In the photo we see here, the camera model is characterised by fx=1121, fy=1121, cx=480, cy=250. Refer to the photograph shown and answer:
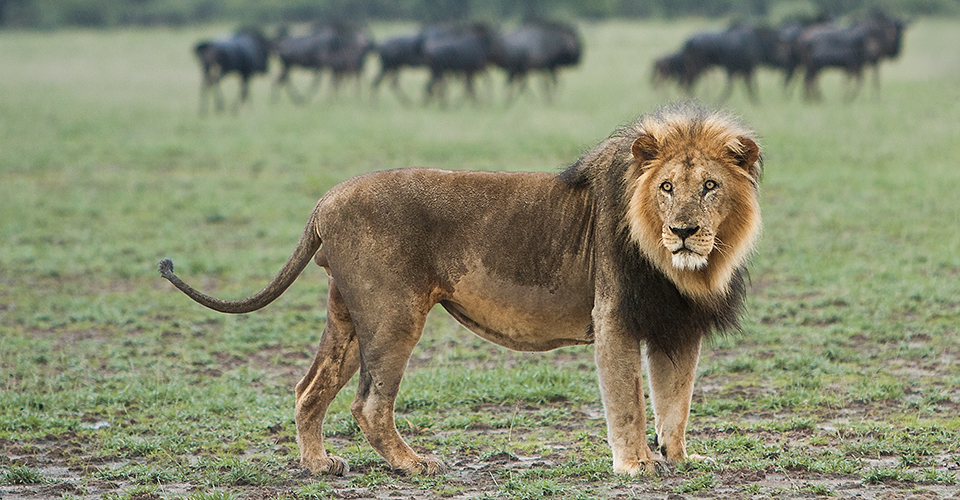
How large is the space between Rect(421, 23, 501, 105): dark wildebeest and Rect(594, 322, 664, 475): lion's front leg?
2129 cm

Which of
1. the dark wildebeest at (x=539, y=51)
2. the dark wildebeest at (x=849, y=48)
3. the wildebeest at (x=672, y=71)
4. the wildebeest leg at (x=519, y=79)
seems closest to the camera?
the dark wildebeest at (x=849, y=48)

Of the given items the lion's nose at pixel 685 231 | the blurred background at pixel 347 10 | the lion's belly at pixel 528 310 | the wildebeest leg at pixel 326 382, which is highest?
the blurred background at pixel 347 10

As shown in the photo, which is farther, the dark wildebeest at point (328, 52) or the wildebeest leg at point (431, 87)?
the dark wildebeest at point (328, 52)

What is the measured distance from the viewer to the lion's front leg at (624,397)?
4.29 meters

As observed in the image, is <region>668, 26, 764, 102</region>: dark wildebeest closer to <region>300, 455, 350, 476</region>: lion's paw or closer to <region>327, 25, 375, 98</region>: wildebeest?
<region>327, 25, 375, 98</region>: wildebeest

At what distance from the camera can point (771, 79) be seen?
3056 cm

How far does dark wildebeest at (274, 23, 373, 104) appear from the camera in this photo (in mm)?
28484

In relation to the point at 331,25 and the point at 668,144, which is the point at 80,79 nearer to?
the point at 331,25

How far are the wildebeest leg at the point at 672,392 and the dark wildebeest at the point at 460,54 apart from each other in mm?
21156

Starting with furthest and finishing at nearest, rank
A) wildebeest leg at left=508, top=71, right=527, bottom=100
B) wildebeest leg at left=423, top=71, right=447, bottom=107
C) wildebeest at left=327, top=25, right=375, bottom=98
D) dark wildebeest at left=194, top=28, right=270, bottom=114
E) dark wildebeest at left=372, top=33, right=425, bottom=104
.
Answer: wildebeest at left=327, top=25, right=375, bottom=98 < dark wildebeest at left=372, top=33, right=425, bottom=104 < wildebeest leg at left=508, top=71, right=527, bottom=100 < wildebeest leg at left=423, top=71, right=447, bottom=107 < dark wildebeest at left=194, top=28, right=270, bottom=114

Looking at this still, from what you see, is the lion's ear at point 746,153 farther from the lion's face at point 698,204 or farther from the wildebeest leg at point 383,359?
the wildebeest leg at point 383,359

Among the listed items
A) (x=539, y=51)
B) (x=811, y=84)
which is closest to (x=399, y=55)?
(x=539, y=51)

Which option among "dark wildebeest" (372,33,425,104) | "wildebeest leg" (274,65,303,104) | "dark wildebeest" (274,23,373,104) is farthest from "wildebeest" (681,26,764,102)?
"wildebeest leg" (274,65,303,104)

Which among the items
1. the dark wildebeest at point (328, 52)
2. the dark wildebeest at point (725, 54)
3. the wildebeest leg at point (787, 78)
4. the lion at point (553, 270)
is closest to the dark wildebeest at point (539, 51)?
the dark wildebeest at point (725, 54)
